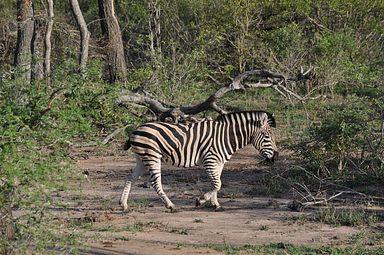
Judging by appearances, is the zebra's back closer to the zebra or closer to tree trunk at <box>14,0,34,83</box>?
the zebra

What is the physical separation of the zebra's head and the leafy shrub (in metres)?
0.77

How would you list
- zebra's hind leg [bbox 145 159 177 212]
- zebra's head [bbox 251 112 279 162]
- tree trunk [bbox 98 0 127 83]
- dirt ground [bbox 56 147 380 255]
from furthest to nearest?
tree trunk [bbox 98 0 127 83]
zebra's head [bbox 251 112 279 162]
zebra's hind leg [bbox 145 159 177 212]
dirt ground [bbox 56 147 380 255]

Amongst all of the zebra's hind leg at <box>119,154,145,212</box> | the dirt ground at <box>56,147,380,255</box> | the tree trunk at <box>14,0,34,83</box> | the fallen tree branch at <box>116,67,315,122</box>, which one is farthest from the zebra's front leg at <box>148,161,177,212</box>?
the tree trunk at <box>14,0,34,83</box>

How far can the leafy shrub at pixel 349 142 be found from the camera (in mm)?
11727

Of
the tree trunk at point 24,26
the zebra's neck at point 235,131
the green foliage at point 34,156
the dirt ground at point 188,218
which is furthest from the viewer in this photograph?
the tree trunk at point 24,26

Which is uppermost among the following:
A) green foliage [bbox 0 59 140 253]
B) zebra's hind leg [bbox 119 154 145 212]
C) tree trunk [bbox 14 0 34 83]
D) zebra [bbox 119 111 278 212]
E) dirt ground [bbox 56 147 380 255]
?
tree trunk [bbox 14 0 34 83]

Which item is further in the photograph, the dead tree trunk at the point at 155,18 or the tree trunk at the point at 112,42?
the dead tree trunk at the point at 155,18

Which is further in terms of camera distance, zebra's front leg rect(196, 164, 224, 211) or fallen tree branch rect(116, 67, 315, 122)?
fallen tree branch rect(116, 67, 315, 122)

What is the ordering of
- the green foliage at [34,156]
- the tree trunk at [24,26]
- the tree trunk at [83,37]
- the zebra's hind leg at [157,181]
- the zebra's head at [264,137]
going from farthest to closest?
the tree trunk at [24,26] < the tree trunk at [83,37] < the zebra's head at [264,137] < the zebra's hind leg at [157,181] < the green foliage at [34,156]

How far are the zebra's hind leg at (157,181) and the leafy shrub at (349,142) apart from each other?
8.14 ft

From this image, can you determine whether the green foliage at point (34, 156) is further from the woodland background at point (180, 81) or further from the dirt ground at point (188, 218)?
the dirt ground at point (188, 218)

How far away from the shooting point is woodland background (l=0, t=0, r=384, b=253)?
24.8 ft

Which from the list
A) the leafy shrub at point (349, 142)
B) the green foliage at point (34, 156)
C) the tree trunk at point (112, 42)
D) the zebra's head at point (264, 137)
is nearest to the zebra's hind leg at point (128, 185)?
the zebra's head at point (264, 137)

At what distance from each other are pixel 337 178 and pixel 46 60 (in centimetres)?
799
